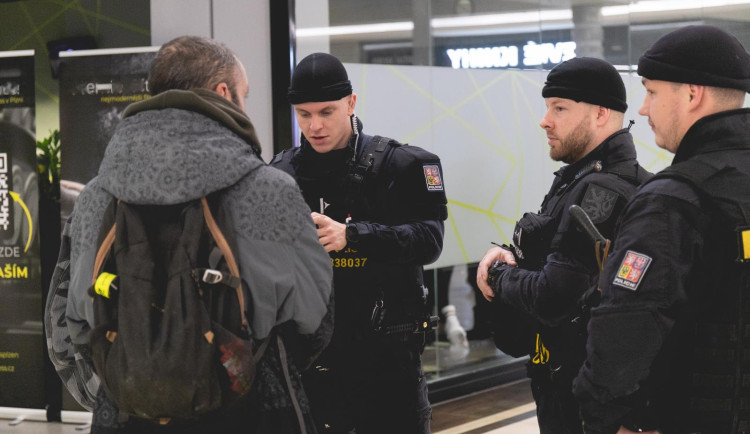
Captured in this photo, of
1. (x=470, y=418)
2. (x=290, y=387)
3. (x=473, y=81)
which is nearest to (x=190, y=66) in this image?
(x=290, y=387)

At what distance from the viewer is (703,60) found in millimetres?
1837

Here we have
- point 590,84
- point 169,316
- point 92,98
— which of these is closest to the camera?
point 169,316

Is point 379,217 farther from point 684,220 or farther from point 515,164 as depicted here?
point 515,164

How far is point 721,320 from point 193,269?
1041mm

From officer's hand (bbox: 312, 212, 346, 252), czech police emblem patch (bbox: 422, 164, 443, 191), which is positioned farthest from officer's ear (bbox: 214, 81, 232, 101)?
czech police emblem patch (bbox: 422, 164, 443, 191)

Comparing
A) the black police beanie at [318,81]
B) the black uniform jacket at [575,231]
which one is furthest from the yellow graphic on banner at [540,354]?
the black police beanie at [318,81]

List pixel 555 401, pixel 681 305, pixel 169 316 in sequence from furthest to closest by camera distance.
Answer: pixel 555 401, pixel 681 305, pixel 169 316

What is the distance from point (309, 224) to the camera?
1811 mm

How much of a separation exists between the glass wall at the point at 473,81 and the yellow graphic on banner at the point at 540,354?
2.40m

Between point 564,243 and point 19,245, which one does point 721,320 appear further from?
point 19,245

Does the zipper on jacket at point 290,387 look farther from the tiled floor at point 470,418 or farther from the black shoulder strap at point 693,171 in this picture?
the tiled floor at point 470,418

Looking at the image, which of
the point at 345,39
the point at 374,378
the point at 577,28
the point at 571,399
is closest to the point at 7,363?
the point at 345,39

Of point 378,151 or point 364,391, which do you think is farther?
point 378,151

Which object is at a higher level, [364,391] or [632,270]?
[632,270]
